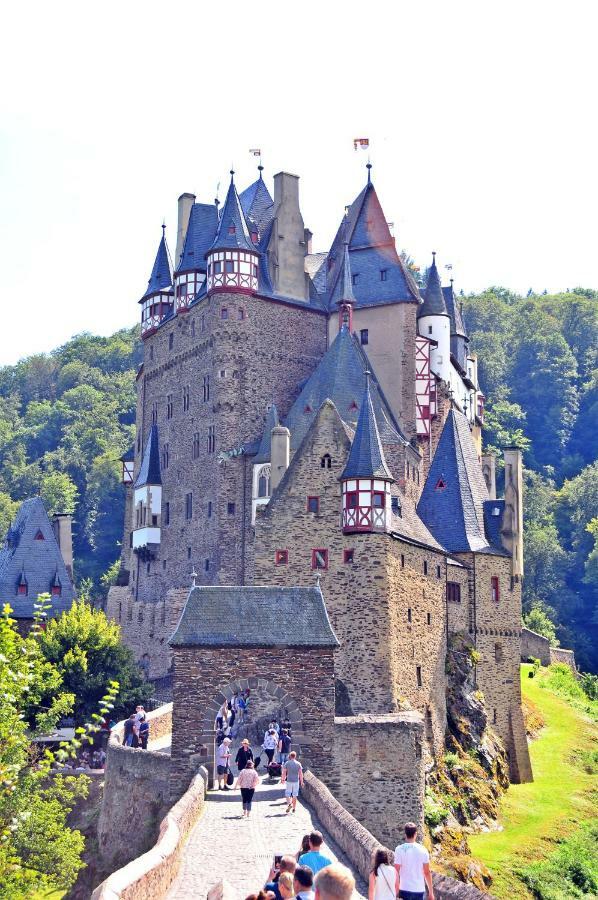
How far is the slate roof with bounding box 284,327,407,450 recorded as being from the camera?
5819cm

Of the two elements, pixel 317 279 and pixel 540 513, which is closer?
pixel 317 279

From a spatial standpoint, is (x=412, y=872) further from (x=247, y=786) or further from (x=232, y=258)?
(x=232, y=258)

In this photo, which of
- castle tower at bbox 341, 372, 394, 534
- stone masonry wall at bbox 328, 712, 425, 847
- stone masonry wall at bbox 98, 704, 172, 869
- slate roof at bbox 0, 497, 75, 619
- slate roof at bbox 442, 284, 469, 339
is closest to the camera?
stone masonry wall at bbox 98, 704, 172, 869

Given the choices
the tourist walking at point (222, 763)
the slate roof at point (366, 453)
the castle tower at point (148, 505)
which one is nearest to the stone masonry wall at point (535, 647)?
the castle tower at point (148, 505)

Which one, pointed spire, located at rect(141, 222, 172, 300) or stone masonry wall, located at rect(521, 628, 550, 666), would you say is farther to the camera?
stone masonry wall, located at rect(521, 628, 550, 666)

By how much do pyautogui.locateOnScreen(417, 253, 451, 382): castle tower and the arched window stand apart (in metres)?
9.90

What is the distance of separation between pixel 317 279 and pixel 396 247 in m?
4.40

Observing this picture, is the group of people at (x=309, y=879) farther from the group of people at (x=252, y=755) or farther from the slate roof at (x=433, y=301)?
the slate roof at (x=433, y=301)

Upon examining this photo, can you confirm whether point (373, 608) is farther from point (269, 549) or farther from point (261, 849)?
point (261, 849)

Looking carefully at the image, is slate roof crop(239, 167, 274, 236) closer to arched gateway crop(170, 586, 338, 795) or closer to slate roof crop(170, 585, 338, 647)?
slate roof crop(170, 585, 338, 647)

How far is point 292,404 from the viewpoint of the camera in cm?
6431

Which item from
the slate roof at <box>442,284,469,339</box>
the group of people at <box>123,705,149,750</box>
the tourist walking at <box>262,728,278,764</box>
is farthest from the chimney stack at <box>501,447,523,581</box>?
the tourist walking at <box>262,728,278,764</box>

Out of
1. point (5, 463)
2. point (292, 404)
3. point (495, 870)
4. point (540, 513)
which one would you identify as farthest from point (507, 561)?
point (5, 463)

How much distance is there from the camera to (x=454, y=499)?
59250 mm
